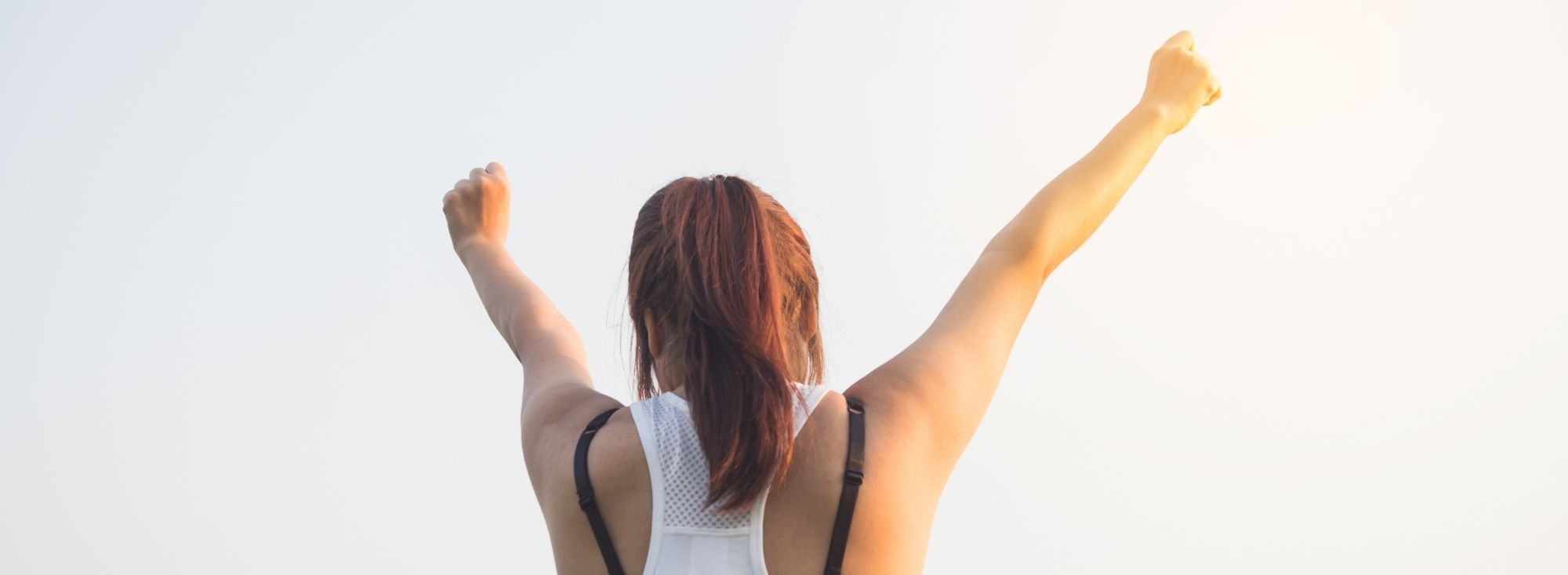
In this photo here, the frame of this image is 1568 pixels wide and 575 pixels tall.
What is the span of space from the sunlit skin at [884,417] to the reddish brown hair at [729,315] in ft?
0.32

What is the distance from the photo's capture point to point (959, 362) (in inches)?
116

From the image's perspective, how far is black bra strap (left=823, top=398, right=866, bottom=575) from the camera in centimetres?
270

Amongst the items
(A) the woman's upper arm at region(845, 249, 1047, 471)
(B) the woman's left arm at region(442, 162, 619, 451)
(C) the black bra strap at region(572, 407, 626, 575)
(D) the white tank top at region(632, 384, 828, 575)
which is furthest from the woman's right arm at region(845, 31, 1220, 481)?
(B) the woman's left arm at region(442, 162, 619, 451)

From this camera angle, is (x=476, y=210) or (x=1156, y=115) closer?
(x=1156, y=115)

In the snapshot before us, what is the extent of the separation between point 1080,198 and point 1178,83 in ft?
2.37

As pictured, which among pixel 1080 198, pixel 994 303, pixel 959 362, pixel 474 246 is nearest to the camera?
pixel 959 362

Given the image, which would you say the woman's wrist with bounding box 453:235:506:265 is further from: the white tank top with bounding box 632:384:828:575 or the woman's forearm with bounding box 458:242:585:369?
the white tank top with bounding box 632:384:828:575

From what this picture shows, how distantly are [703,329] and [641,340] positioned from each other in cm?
30

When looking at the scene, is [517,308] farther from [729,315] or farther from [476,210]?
[729,315]

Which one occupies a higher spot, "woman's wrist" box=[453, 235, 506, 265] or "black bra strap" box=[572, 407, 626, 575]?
"woman's wrist" box=[453, 235, 506, 265]

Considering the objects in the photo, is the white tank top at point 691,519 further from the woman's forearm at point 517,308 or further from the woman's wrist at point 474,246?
the woman's wrist at point 474,246

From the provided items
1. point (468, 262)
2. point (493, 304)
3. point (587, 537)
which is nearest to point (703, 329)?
point (587, 537)

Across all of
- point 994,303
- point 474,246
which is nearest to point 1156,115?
point 994,303

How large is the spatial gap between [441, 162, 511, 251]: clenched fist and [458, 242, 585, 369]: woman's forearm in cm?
4
